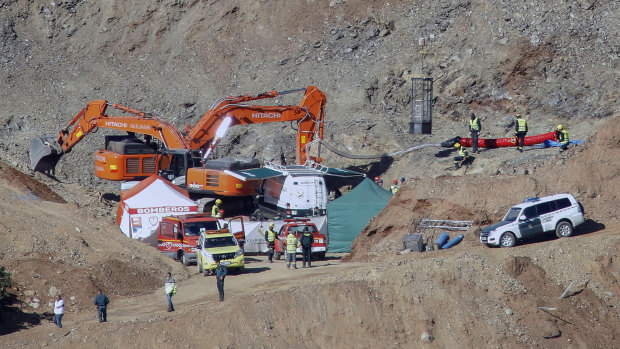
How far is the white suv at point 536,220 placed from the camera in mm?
27047

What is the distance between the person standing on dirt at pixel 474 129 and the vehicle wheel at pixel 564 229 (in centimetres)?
978

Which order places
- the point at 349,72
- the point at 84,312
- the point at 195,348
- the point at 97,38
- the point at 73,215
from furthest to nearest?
1. the point at 97,38
2. the point at 349,72
3. the point at 73,215
4. the point at 84,312
5. the point at 195,348

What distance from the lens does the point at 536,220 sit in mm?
27172

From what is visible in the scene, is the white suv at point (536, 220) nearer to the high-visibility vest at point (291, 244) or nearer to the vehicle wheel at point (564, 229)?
the vehicle wheel at point (564, 229)

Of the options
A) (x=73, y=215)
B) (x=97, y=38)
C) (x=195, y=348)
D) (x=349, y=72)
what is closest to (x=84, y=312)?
(x=195, y=348)

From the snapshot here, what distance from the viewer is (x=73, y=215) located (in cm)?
3172

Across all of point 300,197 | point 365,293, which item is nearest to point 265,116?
point 300,197

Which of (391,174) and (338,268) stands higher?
(391,174)

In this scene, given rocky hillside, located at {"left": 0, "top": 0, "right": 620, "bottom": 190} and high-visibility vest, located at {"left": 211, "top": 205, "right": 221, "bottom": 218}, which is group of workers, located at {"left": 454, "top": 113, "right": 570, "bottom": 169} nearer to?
rocky hillside, located at {"left": 0, "top": 0, "right": 620, "bottom": 190}

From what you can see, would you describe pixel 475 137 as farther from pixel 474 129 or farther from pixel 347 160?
pixel 347 160

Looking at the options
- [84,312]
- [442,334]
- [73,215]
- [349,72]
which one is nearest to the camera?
[442,334]

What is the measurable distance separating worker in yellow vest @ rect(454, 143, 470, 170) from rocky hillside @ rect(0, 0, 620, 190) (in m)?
0.89

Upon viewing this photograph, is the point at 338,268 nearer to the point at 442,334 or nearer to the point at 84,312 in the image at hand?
the point at 442,334

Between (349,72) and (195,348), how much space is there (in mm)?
26260
